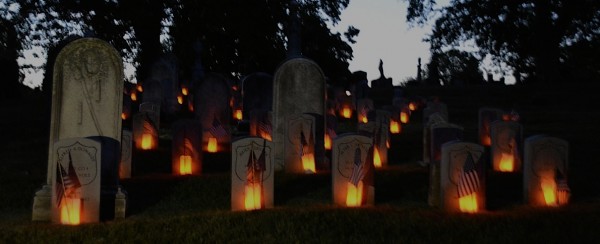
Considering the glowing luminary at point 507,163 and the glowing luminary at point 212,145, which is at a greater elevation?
the glowing luminary at point 212,145

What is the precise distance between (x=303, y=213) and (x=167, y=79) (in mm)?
16878

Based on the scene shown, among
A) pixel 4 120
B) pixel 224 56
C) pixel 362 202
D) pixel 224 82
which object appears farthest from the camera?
pixel 224 56

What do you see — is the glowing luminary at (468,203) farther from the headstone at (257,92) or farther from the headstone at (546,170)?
the headstone at (257,92)

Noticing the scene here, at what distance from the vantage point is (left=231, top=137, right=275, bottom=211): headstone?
876 centimetres

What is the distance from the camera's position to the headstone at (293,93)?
1288 cm

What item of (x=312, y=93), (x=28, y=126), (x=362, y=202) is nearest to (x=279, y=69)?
(x=312, y=93)

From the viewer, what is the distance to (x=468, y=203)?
28.6 feet

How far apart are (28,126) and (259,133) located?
30.2ft

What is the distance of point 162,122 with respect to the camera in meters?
21.3

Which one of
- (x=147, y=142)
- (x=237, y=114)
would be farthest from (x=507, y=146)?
(x=237, y=114)

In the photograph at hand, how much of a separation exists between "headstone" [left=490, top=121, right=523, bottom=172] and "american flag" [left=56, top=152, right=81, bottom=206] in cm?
773

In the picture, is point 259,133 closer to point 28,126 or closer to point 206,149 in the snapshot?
point 206,149

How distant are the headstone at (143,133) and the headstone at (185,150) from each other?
2894 millimetres

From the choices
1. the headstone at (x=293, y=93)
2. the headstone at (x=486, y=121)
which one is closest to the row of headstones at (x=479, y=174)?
the headstone at (x=293, y=93)
